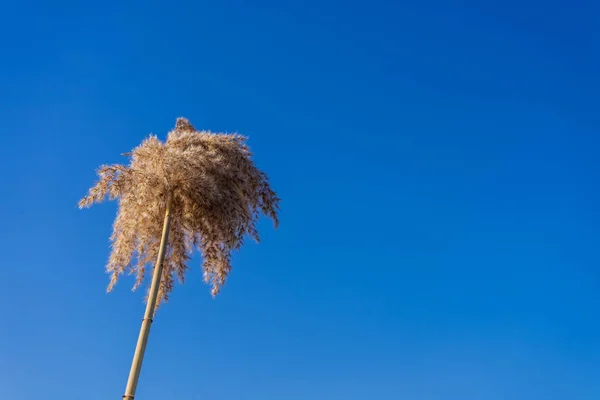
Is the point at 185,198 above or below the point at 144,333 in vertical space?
above

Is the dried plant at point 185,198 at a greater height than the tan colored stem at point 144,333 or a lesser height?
greater

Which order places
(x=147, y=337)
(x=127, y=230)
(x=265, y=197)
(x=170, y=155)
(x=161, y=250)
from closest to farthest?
(x=147, y=337)
(x=161, y=250)
(x=170, y=155)
(x=127, y=230)
(x=265, y=197)

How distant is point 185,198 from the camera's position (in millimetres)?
10859

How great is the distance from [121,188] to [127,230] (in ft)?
2.94

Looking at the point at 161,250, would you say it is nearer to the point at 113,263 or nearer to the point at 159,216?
the point at 159,216

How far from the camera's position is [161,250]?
10.1 metres

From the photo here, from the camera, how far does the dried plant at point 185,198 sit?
10828mm

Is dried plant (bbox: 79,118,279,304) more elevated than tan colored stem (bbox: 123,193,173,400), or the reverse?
dried plant (bbox: 79,118,279,304)

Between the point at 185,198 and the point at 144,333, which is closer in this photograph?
the point at 144,333

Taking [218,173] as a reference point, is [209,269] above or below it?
below

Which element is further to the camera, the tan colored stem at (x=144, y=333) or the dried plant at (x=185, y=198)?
the dried plant at (x=185, y=198)

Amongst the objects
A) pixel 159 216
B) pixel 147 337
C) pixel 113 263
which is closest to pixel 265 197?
pixel 159 216

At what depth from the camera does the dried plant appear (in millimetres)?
10828

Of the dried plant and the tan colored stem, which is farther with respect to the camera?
the dried plant
